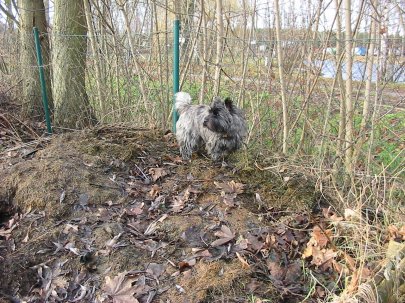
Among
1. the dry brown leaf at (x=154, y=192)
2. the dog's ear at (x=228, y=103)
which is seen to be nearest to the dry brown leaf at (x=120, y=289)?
the dry brown leaf at (x=154, y=192)

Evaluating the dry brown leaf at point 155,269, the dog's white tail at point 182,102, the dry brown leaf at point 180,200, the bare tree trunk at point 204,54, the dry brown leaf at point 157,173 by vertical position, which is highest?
the bare tree trunk at point 204,54

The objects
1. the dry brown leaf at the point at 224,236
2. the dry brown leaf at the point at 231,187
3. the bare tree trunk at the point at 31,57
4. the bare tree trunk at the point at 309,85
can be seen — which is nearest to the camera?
the dry brown leaf at the point at 224,236

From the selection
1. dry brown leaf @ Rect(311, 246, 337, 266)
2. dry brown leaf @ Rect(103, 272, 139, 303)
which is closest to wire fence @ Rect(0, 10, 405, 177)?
dry brown leaf @ Rect(311, 246, 337, 266)

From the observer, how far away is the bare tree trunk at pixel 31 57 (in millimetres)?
7223

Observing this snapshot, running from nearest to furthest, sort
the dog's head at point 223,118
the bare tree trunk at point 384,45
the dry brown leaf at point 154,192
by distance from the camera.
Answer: the dry brown leaf at point 154,192
the bare tree trunk at point 384,45
the dog's head at point 223,118

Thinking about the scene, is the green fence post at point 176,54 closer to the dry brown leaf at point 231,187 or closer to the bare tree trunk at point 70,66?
the dry brown leaf at point 231,187

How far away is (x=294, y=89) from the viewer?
5.53 metres

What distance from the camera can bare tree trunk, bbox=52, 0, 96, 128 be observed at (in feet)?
21.5

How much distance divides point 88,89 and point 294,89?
145 inches

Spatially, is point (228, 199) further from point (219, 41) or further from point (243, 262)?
point (219, 41)

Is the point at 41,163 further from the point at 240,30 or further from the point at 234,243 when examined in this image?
the point at 240,30

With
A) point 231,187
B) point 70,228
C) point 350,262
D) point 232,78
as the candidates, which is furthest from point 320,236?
point 232,78

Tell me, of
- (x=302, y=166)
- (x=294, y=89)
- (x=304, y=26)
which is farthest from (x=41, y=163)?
(x=304, y=26)

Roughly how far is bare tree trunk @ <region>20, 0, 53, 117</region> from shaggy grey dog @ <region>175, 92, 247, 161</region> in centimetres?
348
